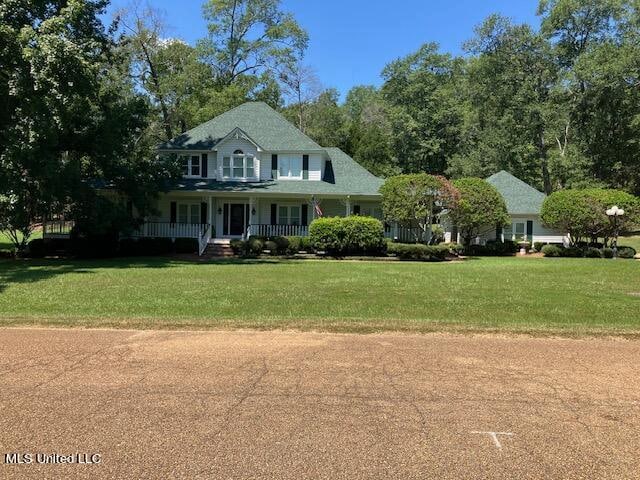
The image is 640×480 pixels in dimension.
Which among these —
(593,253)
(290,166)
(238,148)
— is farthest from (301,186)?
(593,253)

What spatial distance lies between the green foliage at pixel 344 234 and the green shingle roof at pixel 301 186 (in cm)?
362

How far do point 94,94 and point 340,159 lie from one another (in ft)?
54.7

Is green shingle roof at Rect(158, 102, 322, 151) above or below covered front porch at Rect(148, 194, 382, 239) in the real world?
above

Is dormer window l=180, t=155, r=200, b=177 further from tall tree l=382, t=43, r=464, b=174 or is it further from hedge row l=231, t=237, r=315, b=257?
tall tree l=382, t=43, r=464, b=174

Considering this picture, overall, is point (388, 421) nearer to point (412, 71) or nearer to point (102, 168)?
point (102, 168)

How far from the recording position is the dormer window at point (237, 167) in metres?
30.8

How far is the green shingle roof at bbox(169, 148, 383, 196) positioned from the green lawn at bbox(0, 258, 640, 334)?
1101 cm

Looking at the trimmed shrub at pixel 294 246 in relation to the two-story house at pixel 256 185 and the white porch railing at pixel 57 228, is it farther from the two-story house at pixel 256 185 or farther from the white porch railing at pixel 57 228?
the white porch railing at pixel 57 228

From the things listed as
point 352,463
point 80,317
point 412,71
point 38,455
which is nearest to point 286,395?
point 352,463

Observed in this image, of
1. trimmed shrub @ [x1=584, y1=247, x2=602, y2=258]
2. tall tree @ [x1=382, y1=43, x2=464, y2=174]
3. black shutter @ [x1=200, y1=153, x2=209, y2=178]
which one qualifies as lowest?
trimmed shrub @ [x1=584, y1=247, x2=602, y2=258]

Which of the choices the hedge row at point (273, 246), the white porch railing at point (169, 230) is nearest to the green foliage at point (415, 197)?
the hedge row at point (273, 246)

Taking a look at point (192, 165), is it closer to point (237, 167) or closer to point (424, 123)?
point (237, 167)

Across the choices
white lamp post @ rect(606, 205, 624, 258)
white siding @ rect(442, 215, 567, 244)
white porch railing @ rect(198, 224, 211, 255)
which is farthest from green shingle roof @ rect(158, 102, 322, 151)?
white lamp post @ rect(606, 205, 624, 258)

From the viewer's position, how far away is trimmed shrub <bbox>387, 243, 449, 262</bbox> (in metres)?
25.4
